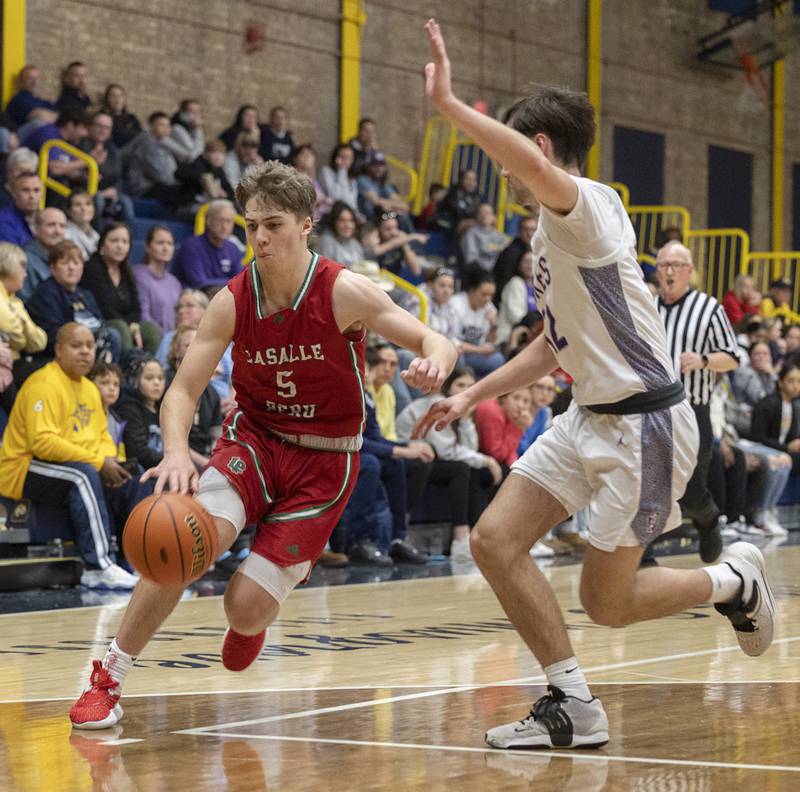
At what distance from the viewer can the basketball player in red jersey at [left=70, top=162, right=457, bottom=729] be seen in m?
4.38

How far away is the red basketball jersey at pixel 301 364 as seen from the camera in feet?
14.8

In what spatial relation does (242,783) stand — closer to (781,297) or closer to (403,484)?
(403,484)

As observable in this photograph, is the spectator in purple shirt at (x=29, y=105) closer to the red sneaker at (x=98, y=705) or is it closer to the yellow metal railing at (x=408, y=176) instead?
the yellow metal railing at (x=408, y=176)

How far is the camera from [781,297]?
17.7 meters

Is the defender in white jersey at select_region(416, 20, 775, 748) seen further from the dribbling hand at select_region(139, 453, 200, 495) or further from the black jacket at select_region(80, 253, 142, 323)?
the black jacket at select_region(80, 253, 142, 323)

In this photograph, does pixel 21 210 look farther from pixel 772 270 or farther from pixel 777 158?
pixel 777 158

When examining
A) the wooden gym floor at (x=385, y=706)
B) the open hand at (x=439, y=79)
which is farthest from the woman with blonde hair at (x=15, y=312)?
the open hand at (x=439, y=79)

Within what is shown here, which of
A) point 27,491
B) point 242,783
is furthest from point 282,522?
point 27,491

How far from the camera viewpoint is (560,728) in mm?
3951

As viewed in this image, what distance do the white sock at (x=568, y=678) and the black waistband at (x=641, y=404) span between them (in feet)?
2.32

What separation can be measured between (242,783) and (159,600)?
3.16 ft

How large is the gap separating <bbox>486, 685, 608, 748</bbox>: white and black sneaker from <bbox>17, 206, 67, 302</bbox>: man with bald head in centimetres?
647

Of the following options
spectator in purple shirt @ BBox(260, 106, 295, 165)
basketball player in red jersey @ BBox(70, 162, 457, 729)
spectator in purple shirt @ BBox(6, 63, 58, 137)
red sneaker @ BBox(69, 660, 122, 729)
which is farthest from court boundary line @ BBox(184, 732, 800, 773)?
spectator in purple shirt @ BBox(260, 106, 295, 165)

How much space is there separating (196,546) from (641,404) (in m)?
1.30
